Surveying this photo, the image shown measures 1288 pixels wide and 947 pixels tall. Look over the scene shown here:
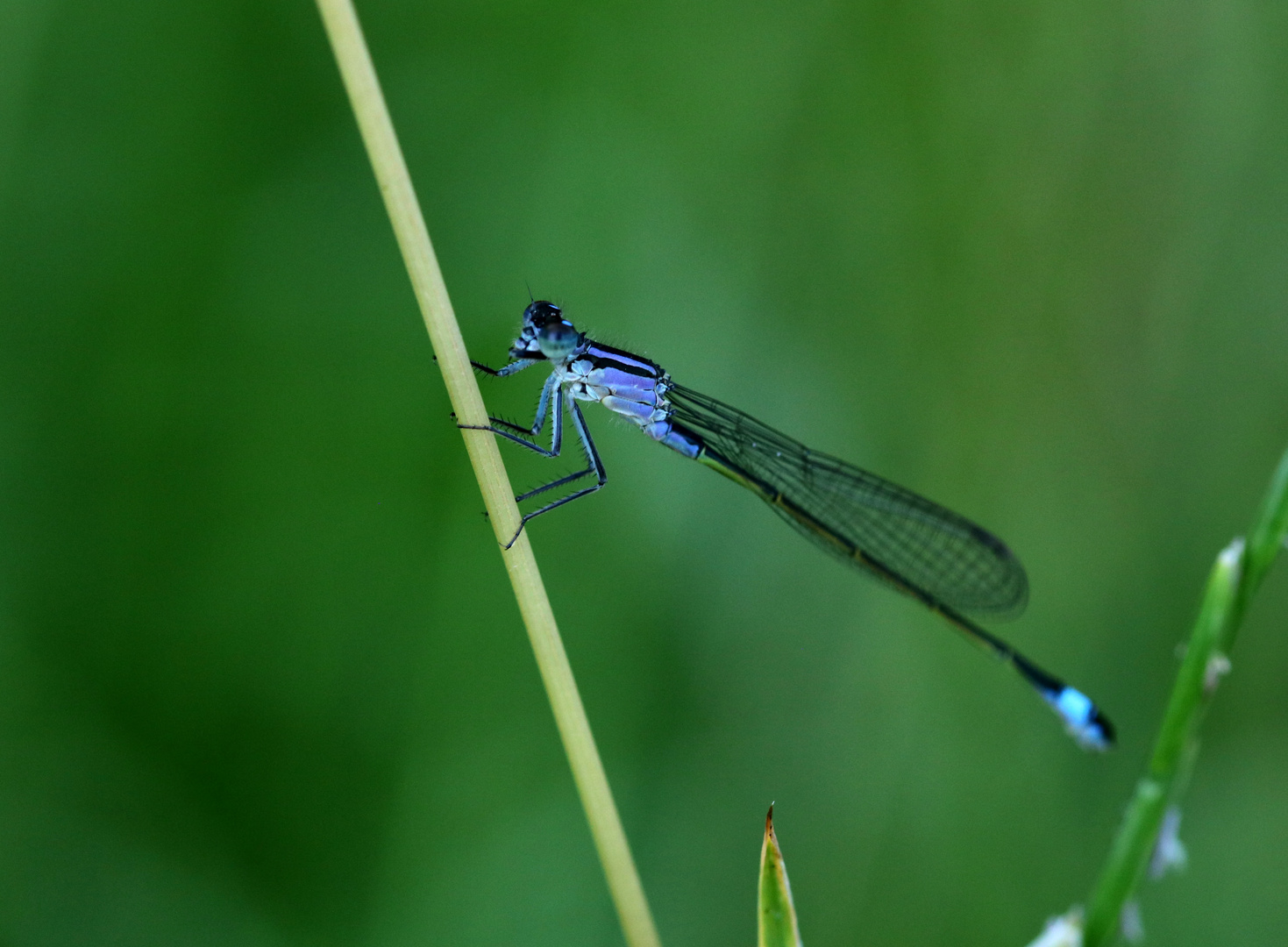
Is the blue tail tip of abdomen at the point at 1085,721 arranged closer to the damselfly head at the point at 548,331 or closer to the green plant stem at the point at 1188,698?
the green plant stem at the point at 1188,698

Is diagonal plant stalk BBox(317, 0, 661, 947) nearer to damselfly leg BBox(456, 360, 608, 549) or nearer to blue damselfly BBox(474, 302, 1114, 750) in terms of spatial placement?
damselfly leg BBox(456, 360, 608, 549)

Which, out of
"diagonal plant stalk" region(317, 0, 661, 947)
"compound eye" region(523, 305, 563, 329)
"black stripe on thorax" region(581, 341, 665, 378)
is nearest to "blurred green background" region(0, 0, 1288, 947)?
"black stripe on thorax" region(581, 341, 665, 378)

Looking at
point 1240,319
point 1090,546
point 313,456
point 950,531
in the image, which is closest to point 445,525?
point 313,456

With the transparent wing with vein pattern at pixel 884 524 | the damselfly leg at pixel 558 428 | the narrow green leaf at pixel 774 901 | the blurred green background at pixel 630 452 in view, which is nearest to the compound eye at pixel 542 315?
the damselfly leg at pixel 558 428

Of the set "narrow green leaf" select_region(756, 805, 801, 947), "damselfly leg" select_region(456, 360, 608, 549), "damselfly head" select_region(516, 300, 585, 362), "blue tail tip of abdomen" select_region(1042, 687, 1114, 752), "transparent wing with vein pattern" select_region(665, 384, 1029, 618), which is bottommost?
"blue tail tip of abdomen" select_region(1042, 687, 1114, 752)

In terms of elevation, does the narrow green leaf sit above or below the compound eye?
below

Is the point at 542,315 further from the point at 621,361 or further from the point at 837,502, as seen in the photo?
the point at 837,502

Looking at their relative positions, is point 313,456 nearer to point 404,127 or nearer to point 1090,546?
point 404,127
